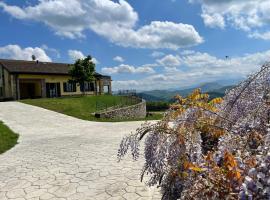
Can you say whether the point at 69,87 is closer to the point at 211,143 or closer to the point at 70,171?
the point at 70,171

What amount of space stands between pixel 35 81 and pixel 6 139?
2510 cm

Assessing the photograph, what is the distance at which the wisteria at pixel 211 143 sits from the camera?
4.69 feet

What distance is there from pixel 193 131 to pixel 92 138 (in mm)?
8696

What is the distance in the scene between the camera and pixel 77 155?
7992 mm

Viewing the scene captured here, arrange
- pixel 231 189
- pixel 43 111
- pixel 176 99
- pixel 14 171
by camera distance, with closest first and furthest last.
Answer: pixel 231 189 → pixel 176 99 → pixel 14 171 → pixel 43 111

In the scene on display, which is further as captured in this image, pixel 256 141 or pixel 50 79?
pixel 50 79

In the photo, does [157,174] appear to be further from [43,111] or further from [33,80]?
[33,80]

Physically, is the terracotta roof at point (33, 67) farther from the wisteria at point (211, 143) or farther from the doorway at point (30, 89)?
the wisteria at point (211, 143)

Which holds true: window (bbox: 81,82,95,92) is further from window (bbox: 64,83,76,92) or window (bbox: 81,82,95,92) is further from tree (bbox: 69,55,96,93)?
tree (bbox: 69,55,96,93)

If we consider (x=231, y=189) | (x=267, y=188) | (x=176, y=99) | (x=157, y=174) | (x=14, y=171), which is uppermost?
(x=176, y=99)

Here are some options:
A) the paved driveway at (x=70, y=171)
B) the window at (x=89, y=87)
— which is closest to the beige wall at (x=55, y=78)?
the window at (x=89, y=87)

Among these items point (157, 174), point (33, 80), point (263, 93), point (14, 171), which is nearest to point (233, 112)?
point (263, 93)

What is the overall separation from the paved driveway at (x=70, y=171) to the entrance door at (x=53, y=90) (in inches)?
996

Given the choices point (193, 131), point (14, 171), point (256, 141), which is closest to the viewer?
point (256, 141)
